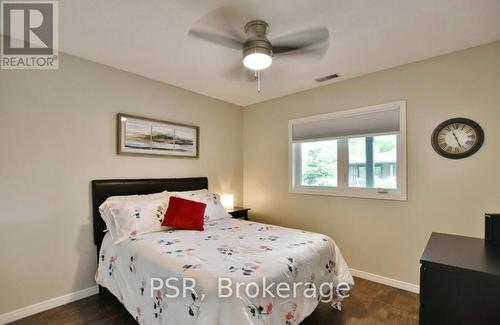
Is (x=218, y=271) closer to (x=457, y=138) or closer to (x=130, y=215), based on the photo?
(x=130, y=215)

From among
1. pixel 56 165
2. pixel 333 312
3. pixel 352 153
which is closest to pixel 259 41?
pixel 352 153

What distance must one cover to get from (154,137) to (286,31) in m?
1.96

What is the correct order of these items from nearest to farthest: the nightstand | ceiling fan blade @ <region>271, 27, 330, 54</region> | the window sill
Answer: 1. ceiling fan blade @ <region>271, 27, 330, 54</region>
2. the window sill
3. the nightstand

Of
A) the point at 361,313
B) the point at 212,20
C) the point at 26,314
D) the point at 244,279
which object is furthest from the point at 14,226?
the point at 361,313

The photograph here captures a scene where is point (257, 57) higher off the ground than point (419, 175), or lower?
higher

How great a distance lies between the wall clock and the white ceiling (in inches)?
28.5

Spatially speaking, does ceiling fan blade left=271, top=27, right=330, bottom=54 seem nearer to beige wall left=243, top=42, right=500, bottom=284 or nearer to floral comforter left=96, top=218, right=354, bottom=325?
beige wall left=243, top=42, right=500, bottom=284

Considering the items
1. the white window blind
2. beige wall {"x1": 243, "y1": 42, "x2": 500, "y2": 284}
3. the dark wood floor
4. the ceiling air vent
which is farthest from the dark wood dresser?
the ceiling air vent

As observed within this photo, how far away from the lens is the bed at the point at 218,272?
137 cm

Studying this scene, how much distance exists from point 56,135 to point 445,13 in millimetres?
3437

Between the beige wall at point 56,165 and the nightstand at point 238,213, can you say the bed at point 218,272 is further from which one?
the nightstand at point 238,213

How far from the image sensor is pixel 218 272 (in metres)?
1.48

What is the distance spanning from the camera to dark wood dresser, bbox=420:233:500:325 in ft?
3.89

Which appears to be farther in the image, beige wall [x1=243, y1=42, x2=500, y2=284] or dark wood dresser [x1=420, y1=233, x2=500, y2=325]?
beige wall [x1=243, y1=42, x2=500, y2=284]
